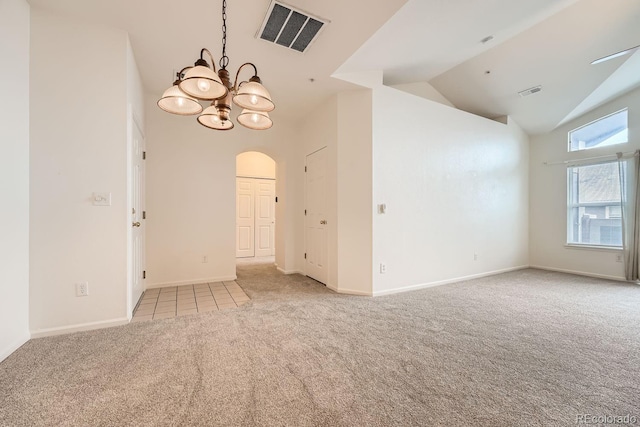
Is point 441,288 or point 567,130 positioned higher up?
point 567,130

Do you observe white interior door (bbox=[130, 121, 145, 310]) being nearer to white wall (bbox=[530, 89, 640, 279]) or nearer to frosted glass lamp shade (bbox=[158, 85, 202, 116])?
frosted glass lamp shade (bbox=[158, 85, 202, 116])

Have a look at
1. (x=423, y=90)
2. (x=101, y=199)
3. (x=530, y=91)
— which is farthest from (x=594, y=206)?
(x=101, y=199)

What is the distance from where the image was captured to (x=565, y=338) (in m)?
2.29

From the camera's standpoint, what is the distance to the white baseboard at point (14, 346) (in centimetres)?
189

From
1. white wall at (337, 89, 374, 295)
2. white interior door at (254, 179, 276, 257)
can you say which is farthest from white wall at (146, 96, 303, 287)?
white interior door at (254, 179, 276, 257)

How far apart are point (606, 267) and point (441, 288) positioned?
338 centimetres

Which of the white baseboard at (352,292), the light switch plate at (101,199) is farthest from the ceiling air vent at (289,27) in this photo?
the white baseboard at (352,292)

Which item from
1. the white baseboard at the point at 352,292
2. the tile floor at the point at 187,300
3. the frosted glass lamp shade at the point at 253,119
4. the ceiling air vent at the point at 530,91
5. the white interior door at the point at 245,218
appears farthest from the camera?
the white interior door at the point at 245,218

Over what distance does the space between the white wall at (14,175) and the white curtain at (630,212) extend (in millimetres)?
7838

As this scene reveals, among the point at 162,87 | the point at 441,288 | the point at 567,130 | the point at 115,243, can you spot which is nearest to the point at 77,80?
the point at 162,87

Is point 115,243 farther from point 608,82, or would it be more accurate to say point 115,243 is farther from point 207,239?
point 608,82

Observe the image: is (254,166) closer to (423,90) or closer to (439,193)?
(423,90)

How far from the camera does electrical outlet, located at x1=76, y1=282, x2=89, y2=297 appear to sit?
92.9 inches

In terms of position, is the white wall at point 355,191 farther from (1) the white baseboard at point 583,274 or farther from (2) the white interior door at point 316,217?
(1) the white baseboard at point 583,274
